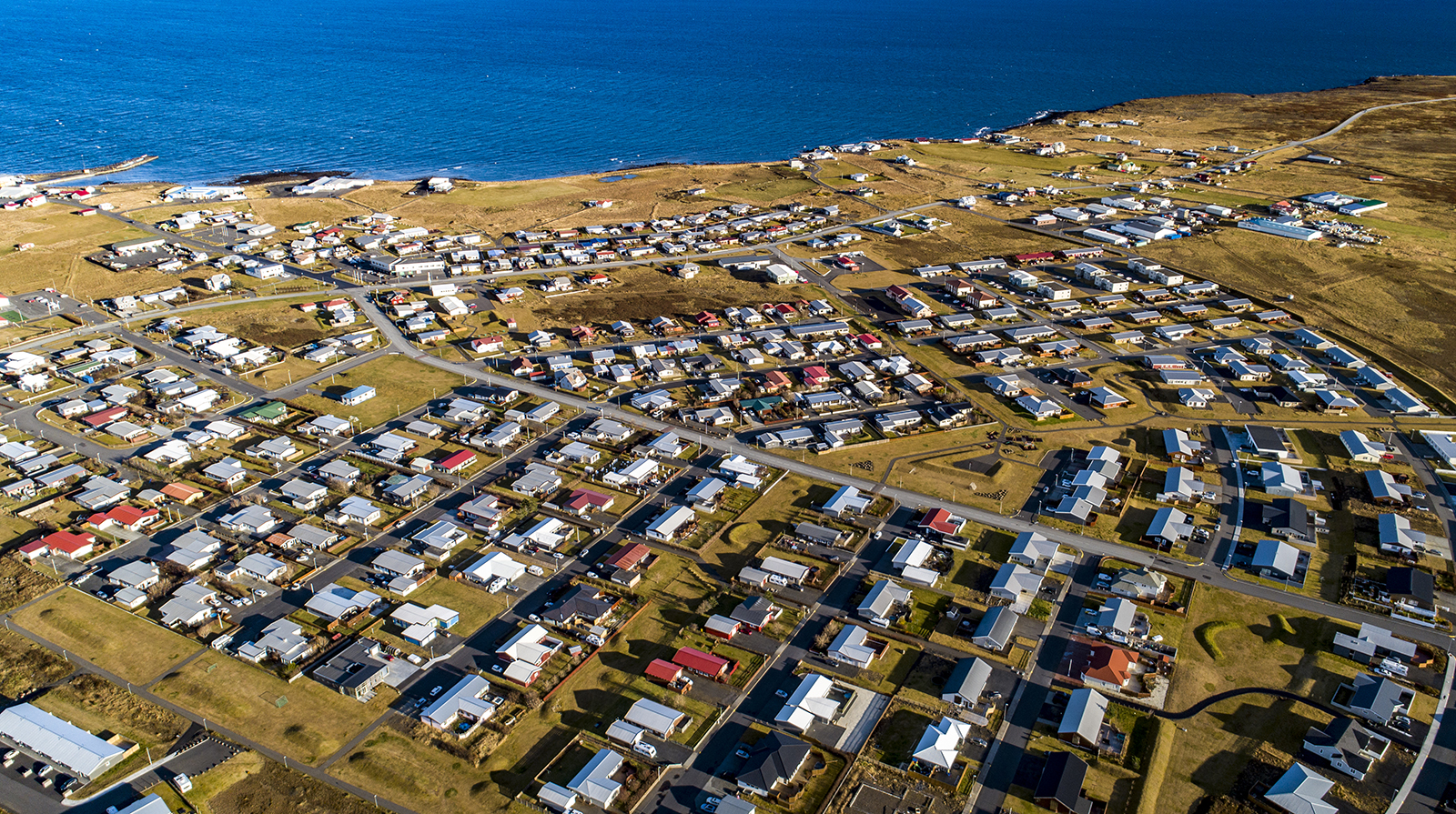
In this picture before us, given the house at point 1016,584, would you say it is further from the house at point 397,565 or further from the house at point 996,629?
the house at point 397,565

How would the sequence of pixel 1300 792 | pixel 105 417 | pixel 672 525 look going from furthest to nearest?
pixel 105 417 < pixel 672 525 < pixel 1300 792

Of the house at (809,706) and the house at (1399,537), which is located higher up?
the house at (809,706)

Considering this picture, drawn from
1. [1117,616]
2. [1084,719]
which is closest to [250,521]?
[1084,719]

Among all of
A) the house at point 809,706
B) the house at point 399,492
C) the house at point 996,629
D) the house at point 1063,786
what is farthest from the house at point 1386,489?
the house at point 399,492

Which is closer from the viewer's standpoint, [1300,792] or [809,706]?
[1300,792]

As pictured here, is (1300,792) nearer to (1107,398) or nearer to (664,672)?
(664,672)

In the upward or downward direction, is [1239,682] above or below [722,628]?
below
